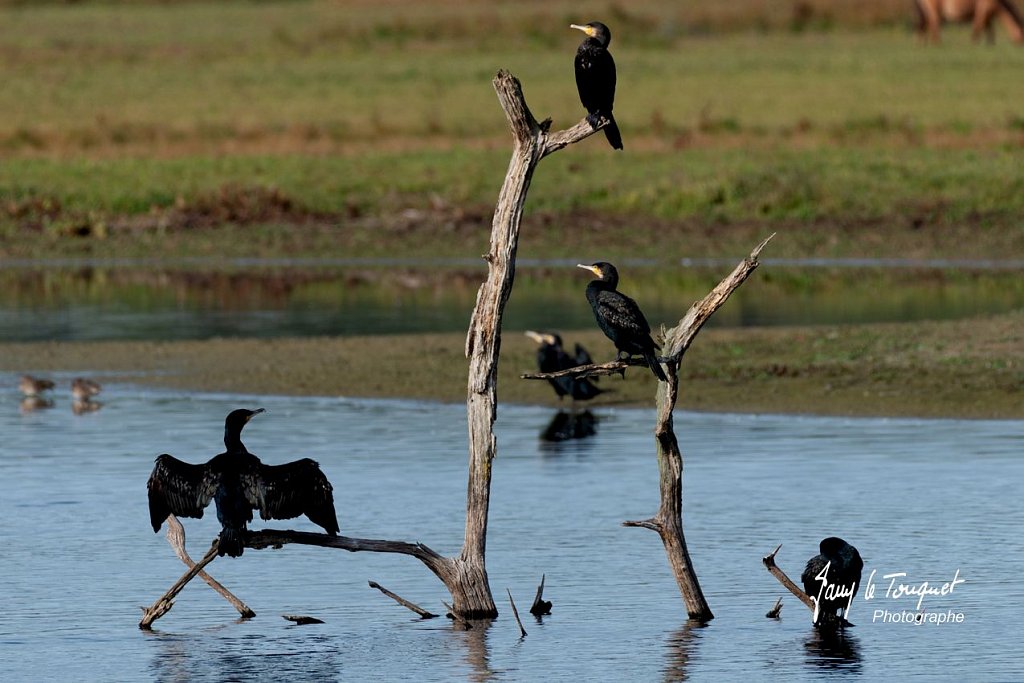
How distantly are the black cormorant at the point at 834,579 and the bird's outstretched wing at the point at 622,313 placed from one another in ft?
5.44

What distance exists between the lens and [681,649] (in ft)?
36.7

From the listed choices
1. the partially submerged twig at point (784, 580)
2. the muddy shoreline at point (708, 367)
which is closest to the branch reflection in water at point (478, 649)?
the partially submerged twig at point (784, 580)

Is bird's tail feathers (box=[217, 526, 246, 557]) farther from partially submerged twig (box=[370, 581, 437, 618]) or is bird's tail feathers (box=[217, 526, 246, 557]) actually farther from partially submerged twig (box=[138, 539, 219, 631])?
partially submerged twig (box=[370, 581, 437, 618])

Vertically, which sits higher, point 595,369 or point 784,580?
point 595,369

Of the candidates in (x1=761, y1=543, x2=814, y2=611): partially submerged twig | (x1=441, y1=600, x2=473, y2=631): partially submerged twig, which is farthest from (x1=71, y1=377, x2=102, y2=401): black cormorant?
(x1=761, y1=543, x2=814, y2=611): partially submerged twig

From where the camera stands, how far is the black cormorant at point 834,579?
1177 cm

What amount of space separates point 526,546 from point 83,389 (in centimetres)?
735

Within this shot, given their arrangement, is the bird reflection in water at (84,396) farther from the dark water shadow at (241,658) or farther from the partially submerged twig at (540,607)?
the partially submerged twig at (540,607)

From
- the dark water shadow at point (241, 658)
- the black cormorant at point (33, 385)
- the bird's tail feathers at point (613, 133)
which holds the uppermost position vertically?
the bird's tail feathers at point (613, 133)

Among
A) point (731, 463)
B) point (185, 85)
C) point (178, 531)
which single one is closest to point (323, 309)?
point (731, 463)

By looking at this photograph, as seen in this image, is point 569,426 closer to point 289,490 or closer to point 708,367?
point 708,367

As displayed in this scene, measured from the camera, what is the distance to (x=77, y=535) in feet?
46.5

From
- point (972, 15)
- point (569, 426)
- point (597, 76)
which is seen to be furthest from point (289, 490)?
point (972, 15)

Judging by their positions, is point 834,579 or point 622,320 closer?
point 622,320
